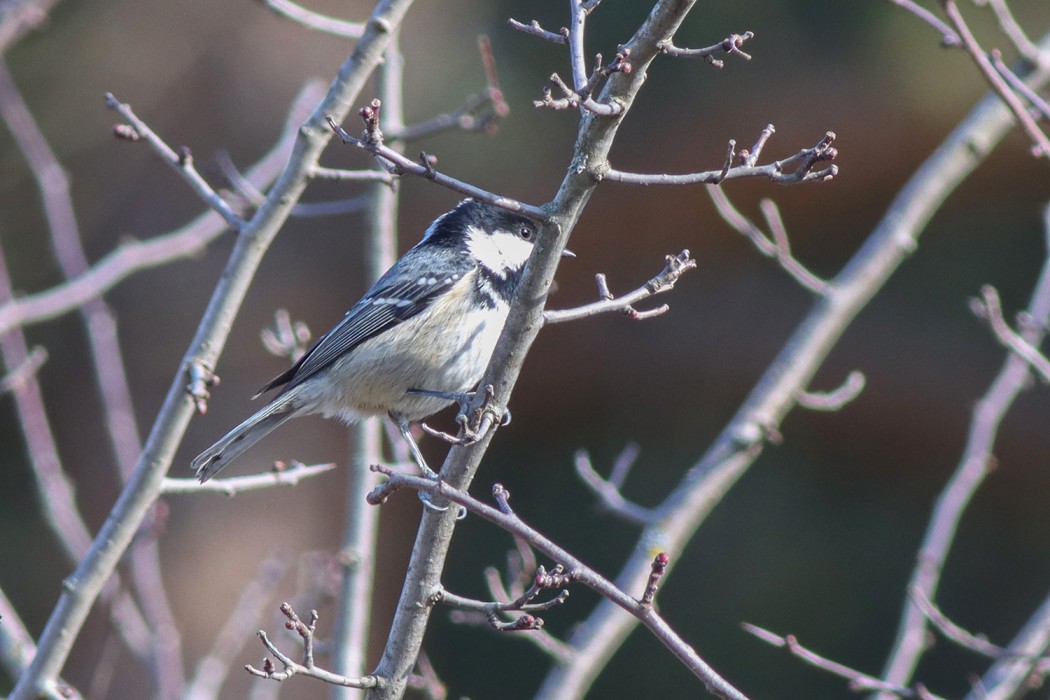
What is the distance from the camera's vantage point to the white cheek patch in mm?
4523

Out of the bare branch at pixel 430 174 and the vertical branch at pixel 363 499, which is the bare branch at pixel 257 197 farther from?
the bare branch at pixel 430 174

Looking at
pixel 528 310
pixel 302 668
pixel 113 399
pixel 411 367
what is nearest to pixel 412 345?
pixel 411 367

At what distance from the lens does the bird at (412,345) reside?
14.1 feet

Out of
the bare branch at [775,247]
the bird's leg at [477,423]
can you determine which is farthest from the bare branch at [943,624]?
the bird's leg at [477,423]

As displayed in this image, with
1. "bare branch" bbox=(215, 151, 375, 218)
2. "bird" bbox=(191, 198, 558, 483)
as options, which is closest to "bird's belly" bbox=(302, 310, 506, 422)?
"bird" bbox=(191, 198, 558, 483)

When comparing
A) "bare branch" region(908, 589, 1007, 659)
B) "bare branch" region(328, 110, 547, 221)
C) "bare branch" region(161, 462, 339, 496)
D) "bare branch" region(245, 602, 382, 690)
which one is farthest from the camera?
"bare branch" region(908, 589, 1007, 659)

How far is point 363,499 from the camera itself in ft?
15.3

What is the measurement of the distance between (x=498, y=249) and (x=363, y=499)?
1234 millimetres

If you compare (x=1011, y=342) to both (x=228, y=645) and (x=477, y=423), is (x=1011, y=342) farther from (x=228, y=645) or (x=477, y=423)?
(x=228, y=645)

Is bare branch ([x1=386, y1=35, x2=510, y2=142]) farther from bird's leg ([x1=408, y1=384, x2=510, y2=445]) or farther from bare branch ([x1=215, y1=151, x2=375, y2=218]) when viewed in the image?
bird's leg ([x1=408, y1=384, x2=510, y2=445])

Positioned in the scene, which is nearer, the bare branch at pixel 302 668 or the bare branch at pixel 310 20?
the bare branch at pixel 302 668

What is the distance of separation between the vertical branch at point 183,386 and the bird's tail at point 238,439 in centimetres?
70

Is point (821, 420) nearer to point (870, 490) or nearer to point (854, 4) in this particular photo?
point (870, 490)

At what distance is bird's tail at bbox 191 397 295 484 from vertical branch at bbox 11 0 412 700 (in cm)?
70
